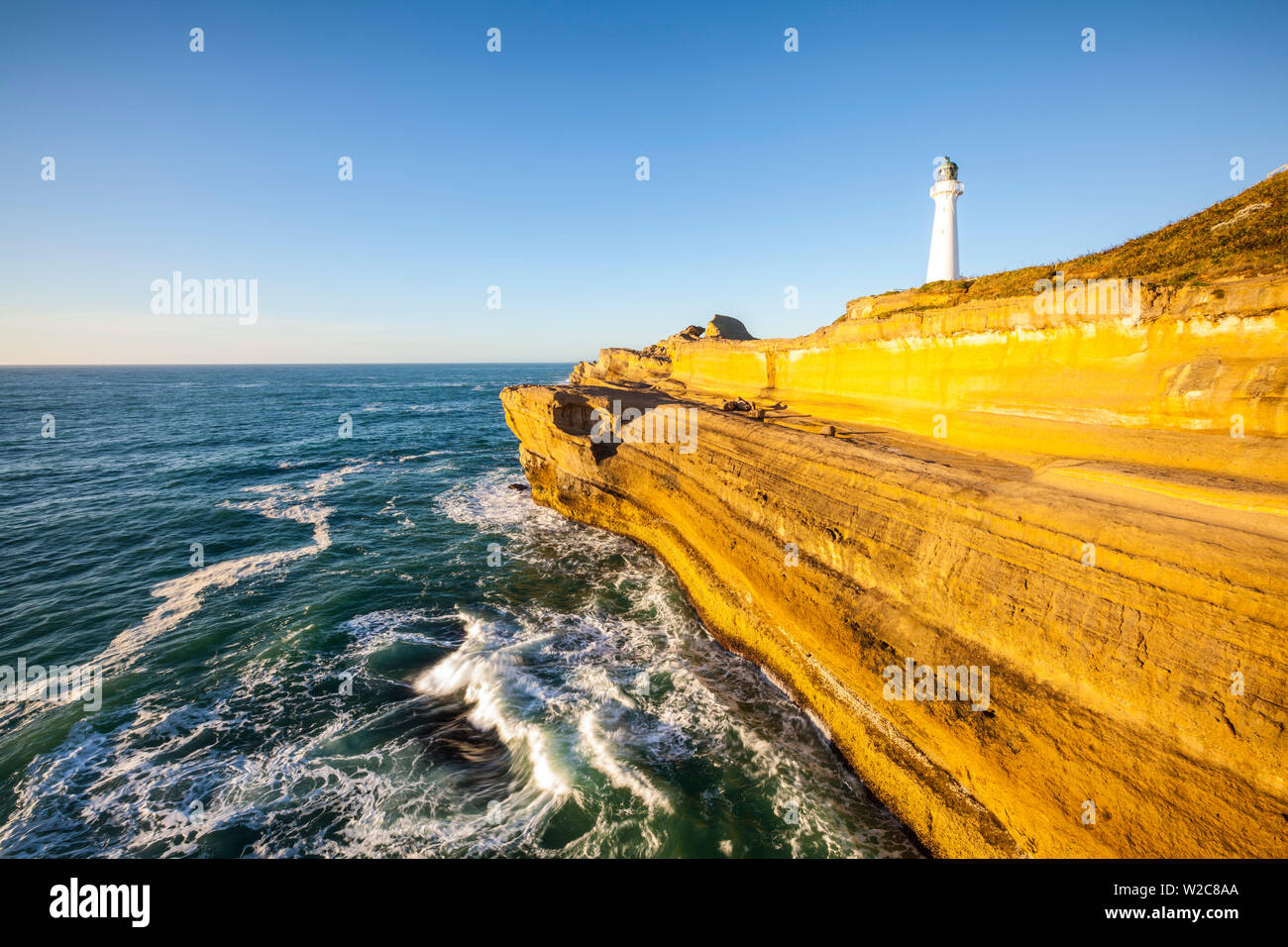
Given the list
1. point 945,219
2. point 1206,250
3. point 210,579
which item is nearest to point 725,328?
point 945,219

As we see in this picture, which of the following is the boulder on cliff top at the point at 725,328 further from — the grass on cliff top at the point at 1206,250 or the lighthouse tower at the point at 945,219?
the grass on cliff top at the point at 1206,250

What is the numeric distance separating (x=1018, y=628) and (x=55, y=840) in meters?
14.2

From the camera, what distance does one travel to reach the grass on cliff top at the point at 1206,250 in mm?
7574

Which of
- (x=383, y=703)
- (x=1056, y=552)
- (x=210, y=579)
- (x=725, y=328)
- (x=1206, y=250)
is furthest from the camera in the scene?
(x=725, y=328)

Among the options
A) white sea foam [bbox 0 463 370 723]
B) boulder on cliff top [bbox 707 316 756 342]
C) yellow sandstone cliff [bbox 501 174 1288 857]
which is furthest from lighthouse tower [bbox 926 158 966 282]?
white sea foam [bbox 0 463 370 723]

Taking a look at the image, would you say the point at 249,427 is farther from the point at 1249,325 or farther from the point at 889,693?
the point at 1249,325

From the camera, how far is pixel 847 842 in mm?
6723

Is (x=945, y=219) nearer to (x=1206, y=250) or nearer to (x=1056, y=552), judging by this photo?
(x=1206, y=250)

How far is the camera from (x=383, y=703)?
9.73 metres

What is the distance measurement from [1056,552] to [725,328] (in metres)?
37.7

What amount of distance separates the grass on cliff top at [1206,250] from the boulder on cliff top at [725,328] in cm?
2580

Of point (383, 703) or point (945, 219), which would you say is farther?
point (945, 219)
